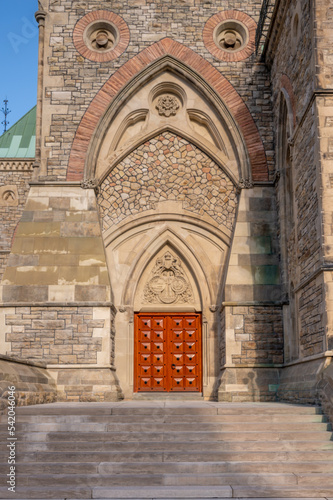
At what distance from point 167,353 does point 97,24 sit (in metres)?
8.17

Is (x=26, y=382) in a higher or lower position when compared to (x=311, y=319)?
lower

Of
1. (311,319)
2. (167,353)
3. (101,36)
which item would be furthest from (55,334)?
(101,36)

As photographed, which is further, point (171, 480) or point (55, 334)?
point (55, 334)

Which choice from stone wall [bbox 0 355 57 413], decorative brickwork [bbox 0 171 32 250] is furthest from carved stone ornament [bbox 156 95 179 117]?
decorative brickwork [bbox 0 171 32 250]

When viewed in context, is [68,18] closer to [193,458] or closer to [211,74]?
[211,74]

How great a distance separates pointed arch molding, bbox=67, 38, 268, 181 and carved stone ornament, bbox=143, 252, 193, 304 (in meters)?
2.76

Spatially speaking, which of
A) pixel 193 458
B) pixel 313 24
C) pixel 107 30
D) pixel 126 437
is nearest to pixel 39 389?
pixel 126 437

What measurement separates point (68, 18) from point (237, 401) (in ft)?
32.6

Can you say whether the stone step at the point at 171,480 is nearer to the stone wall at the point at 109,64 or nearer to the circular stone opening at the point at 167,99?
the stone wall at the point at 109,64

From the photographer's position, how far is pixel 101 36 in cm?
1551

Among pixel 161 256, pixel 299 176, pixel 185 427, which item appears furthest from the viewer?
pixel 161 256

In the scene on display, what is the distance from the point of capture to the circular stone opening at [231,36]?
15.5 meters

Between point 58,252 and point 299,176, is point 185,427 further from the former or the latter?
point 58,252

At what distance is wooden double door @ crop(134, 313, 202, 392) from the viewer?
14.5 metres
